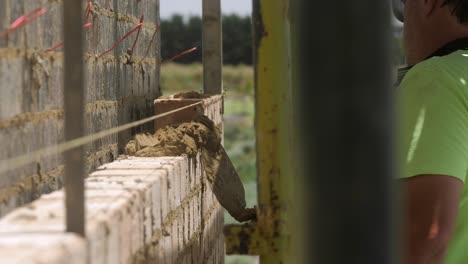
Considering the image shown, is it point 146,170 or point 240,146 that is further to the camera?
point 240,146

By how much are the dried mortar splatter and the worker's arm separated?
1553mm

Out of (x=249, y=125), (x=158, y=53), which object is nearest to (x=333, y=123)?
(x=158, y=53)

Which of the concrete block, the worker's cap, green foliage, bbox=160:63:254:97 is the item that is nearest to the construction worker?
the concrete block

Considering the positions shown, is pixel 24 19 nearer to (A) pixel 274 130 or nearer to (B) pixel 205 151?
(A) pixel 274 130

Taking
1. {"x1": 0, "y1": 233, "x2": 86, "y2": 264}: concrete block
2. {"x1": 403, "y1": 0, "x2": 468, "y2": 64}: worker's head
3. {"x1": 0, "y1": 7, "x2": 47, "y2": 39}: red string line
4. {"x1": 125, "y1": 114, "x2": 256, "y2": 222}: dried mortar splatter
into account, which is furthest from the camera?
{"x1": 125, "y1": 114, "x2": 256, "y2": 222}: dried mortar splatter

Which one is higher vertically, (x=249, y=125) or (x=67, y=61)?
(x=67, y=61)

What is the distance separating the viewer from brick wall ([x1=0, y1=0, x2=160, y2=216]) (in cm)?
Result: 269

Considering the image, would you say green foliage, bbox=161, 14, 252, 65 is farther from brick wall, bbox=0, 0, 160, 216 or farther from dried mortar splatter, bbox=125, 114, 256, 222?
brick wall, bbox=0, 0, 160, 216

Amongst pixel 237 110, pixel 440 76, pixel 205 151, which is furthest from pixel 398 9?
pixel 237 110

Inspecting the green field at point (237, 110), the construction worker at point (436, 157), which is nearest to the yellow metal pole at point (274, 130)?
the construction worker at point (436, 157)

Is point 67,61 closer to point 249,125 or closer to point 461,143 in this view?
point 461,143

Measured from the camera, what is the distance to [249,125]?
27641 mm

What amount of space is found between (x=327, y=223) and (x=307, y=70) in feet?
0.50

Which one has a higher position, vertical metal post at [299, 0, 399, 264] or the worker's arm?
vertical metal post at [299, 0, 399, 264]
